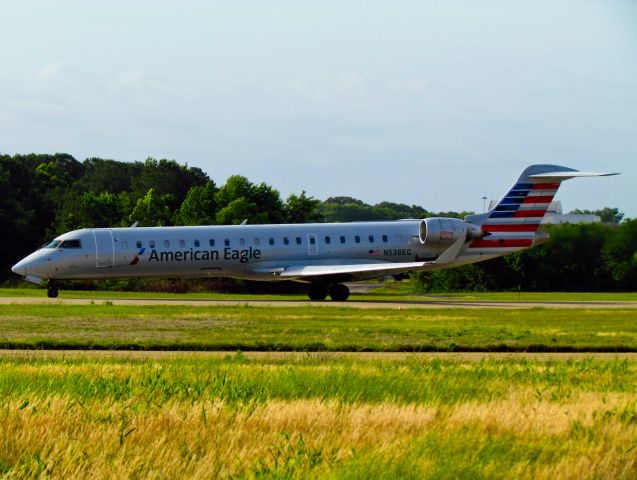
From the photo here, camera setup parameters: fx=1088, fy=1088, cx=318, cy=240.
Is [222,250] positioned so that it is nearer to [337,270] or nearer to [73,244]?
[337,270]

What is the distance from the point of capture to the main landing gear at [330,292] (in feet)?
136

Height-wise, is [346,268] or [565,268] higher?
[346,268]

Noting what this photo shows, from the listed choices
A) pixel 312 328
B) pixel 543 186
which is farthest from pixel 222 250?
pixel 312 328

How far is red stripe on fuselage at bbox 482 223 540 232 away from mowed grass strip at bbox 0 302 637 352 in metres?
10.8

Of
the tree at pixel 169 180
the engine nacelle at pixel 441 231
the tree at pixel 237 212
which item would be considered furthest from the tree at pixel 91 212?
the engine nacelle at pixel 441 231

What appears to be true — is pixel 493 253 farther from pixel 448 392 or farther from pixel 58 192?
pixel 58 192

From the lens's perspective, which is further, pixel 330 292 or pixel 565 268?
pixel 565 268

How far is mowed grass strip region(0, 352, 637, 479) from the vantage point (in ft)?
30.3

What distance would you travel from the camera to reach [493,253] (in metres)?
43.7

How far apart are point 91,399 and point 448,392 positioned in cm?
425

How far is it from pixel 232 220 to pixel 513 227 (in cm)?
2591

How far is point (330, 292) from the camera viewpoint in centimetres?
4172

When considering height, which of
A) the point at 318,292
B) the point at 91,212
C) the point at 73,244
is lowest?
the point at 318,292

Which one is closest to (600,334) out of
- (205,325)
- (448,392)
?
(205,325)
